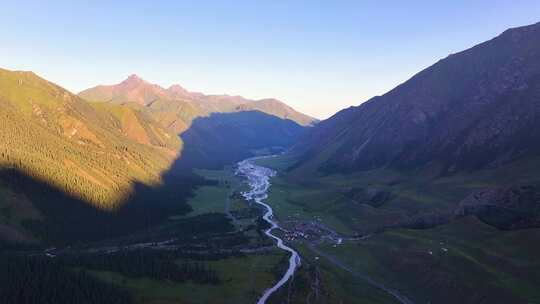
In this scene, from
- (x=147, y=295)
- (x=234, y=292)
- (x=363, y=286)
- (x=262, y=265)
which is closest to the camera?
(x=147, y=295)

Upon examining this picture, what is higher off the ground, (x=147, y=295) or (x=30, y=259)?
(x=30, y=259)

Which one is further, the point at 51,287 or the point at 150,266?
the point at 150,266

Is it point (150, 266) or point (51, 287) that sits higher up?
point (51, 287)

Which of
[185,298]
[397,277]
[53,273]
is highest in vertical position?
[53,273]

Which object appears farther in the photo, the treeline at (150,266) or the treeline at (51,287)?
the treeline at (150,266)

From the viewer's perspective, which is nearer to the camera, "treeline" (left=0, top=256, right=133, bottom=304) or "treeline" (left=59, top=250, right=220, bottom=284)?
"treeline" (left=0, top=256, right=133, bottom=304)

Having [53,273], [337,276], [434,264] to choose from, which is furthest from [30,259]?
[434,264]

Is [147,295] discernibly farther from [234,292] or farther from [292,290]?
[292,290]

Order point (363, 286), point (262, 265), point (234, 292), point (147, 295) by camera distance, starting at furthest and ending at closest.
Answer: point (262, 265), point (363, 286), point (234, 292), point (147, 295)
